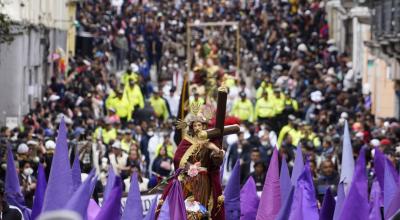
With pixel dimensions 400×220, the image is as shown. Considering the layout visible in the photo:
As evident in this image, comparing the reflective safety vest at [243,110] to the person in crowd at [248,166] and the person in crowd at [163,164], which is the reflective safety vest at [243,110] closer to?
the person in crowd at [163,164]

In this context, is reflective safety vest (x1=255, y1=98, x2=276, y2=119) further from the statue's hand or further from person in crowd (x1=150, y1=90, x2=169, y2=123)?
the statue's hand

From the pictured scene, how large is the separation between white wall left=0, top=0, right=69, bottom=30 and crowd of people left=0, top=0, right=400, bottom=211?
1.34 meters

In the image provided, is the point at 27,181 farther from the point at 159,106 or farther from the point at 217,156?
the point at 159,106

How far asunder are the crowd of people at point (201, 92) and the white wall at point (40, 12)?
52.6 inches

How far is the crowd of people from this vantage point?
24.3m

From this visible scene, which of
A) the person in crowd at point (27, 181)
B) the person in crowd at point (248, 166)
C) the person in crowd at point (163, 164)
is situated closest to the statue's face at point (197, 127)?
the person in crowd at point (27, 181)

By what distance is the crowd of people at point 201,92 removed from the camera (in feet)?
79.9

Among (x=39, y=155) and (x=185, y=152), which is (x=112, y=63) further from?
(x=185, y=152)

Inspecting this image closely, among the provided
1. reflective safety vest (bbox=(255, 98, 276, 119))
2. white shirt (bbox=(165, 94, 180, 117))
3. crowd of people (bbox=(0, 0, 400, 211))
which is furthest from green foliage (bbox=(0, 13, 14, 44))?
white shirt (bbox=(165, 94, 180, 117))

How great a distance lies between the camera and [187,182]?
1620 centimetres

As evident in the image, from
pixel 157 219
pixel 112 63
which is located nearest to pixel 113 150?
pixel 157 219

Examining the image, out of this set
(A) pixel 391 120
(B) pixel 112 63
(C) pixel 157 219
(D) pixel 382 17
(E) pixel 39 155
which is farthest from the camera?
(B) pixel 112 63

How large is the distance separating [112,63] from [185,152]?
111 ft

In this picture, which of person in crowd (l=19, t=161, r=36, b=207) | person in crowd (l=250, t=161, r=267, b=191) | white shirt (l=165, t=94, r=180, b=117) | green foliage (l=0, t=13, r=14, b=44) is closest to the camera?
person in crowd (l=19, t=161, r=36, b=207)
